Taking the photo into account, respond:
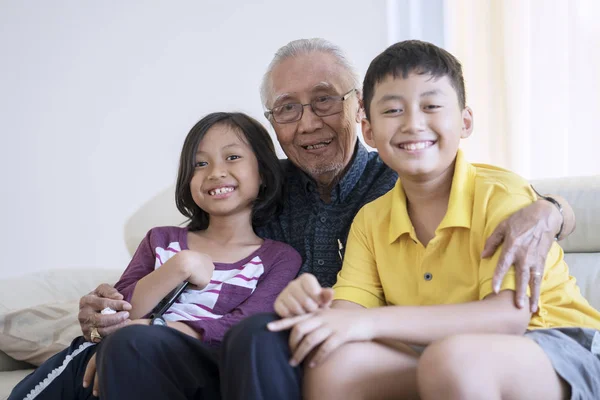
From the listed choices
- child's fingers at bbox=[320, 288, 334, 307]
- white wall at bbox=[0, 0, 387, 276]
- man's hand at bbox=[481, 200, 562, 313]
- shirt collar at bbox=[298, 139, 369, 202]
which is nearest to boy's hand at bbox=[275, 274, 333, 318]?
child's fingers at bbox=[320, 288, 334, 307]

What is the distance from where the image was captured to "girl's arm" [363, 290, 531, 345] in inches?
46.8

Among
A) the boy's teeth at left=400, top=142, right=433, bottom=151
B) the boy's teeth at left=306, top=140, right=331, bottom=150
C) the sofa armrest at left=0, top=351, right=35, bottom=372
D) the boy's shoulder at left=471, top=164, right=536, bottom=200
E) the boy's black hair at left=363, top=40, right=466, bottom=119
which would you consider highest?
the boy's black hair at left=363, top=40, right=466, bottom=119

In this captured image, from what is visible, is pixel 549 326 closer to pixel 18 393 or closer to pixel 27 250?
pixel 18 393

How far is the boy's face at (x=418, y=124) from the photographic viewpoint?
56.7 inches

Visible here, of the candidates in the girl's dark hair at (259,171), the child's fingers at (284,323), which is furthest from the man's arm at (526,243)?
the girl's dark hair at (259,171)

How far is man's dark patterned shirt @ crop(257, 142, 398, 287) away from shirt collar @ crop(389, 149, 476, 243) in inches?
14.3

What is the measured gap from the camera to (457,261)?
1392mm

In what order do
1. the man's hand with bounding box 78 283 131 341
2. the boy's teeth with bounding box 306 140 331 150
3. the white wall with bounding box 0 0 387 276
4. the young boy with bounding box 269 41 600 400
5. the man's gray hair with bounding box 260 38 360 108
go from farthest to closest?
1. the white wall with bounding box 0 0 387 276
2. the man's gray hair with bounding box 260 38 360 108
3. the boy's teeth with bounding box 306 140 331 150
4. the man's hand with bounding box 78 283 131 341
5. the young boy with bounding box 269 41 600 400

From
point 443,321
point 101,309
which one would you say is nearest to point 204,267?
point 101,309

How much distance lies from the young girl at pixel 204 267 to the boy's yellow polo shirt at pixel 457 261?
303 mm

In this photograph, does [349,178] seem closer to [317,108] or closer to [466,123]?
[317,108]

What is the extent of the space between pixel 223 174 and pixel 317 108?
1.12ft

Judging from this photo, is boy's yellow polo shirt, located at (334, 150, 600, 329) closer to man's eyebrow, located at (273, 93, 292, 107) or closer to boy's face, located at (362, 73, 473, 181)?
boy's face, located at (362, 73, 473, 181)

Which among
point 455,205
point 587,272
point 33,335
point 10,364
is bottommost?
point 10,364
